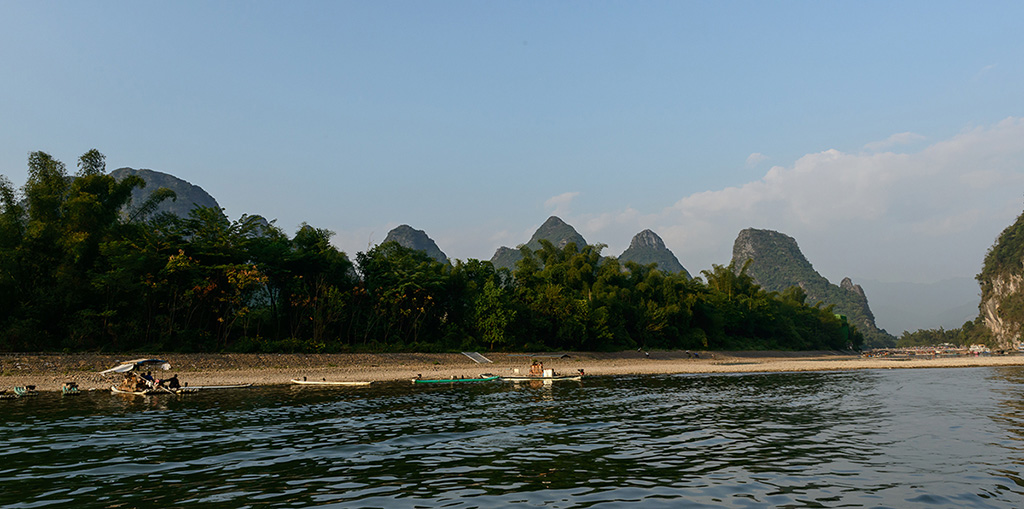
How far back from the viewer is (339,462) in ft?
50.3

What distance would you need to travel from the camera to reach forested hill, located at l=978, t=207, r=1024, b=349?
518 feet

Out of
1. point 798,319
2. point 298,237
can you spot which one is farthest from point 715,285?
point 298,237

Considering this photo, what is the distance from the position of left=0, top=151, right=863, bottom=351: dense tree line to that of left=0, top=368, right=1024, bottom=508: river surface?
16457 millimetres

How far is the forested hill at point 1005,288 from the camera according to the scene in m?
158

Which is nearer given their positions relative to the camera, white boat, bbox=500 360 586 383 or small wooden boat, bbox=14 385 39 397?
small wooden boat, bbox=14 385 39 397

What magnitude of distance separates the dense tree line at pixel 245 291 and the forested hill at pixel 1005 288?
13107 centimetres

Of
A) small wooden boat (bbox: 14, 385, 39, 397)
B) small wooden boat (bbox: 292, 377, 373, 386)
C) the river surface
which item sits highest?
the river surface

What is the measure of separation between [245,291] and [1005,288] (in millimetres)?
211973

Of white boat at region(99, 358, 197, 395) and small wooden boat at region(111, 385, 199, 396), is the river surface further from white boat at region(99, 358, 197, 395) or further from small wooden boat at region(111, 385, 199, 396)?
white boat at region(99, 358, 197, 395)

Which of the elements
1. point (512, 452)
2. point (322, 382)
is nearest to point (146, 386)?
point (322, 382)

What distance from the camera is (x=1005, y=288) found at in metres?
174

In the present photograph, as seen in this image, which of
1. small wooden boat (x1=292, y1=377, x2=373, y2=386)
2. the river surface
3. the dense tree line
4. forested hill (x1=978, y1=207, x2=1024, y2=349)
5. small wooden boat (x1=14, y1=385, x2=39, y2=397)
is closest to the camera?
the river surface

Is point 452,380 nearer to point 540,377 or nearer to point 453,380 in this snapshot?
point 453,380

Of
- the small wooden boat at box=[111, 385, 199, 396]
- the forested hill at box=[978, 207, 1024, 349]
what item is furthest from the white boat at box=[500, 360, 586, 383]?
the forested hill at box=[978, 207, 1024, 349]
